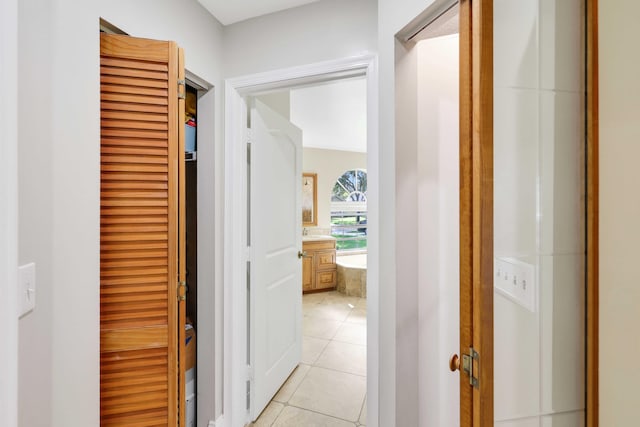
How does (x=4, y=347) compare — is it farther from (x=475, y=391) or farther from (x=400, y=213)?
(x=400, y=213)

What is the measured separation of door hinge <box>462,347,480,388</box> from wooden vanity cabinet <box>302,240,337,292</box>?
388 cm

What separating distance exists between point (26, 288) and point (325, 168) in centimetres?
500

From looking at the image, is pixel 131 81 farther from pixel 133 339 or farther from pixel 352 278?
pixel 352 278

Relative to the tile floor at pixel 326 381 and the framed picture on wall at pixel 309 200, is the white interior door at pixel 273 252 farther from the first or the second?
the framed picture on wall at pixel 309 200

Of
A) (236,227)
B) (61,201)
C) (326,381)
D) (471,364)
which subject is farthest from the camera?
(326,381)

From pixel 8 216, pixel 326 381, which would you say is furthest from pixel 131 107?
pixel 326 381

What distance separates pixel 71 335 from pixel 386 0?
1701 millimetres

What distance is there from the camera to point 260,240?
1952 mm

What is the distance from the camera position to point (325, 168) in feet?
18.3

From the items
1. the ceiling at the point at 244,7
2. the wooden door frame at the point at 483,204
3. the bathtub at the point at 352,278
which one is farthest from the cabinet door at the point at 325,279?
the wooden door frame at the point at 483,204

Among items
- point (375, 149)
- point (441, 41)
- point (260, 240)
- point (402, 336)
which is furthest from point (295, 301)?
point (441, 41)

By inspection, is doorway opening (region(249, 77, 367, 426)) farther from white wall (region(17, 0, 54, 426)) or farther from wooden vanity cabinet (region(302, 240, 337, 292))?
white wall (region(17, 0, 54, 426))

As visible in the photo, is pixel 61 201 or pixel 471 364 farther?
pixel 61 201

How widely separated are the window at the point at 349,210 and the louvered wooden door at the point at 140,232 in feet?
15.0
